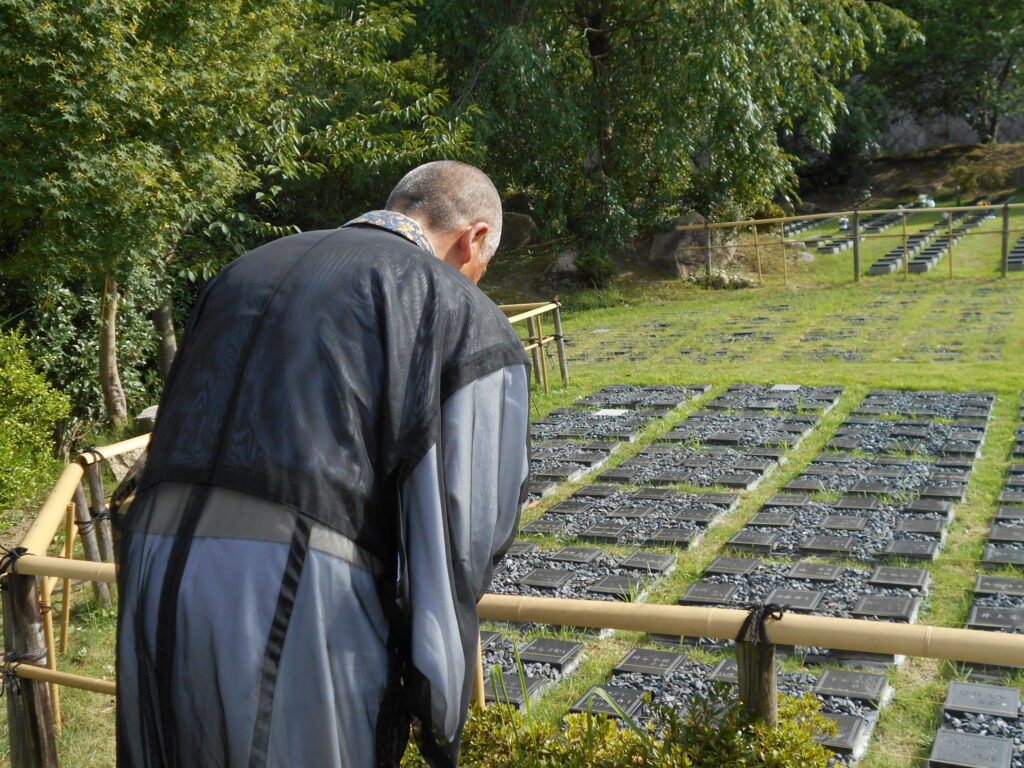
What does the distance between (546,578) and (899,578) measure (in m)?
1.70

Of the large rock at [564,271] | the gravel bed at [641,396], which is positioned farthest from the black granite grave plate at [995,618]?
the large rock at [564,271]

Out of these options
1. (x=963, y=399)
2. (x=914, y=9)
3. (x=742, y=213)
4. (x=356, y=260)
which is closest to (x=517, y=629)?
(x=356, y=260)

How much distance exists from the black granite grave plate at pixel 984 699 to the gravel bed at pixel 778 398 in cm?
470

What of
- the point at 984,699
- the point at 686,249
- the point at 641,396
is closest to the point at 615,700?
the point at 984,699

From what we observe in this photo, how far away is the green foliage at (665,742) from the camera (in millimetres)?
1976

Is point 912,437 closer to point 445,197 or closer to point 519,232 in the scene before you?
point 445,197

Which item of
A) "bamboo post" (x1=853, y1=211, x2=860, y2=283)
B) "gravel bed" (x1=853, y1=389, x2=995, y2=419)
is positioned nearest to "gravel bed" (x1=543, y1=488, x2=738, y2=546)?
"gravel bed" (x1=853, y1=389, x2=995, y2=419)

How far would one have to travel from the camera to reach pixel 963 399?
8.13m

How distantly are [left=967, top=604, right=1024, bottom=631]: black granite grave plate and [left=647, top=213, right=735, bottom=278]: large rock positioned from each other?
13.8 metres

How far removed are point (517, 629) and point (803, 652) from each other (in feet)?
4.10

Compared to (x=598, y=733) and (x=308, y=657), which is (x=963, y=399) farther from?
(x=308, y=657)

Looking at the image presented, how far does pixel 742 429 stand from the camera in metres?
7.74

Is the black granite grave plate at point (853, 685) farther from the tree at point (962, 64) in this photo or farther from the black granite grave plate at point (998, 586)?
the tree at point (962, 64)

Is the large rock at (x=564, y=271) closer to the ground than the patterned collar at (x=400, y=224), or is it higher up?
closer to the ground
